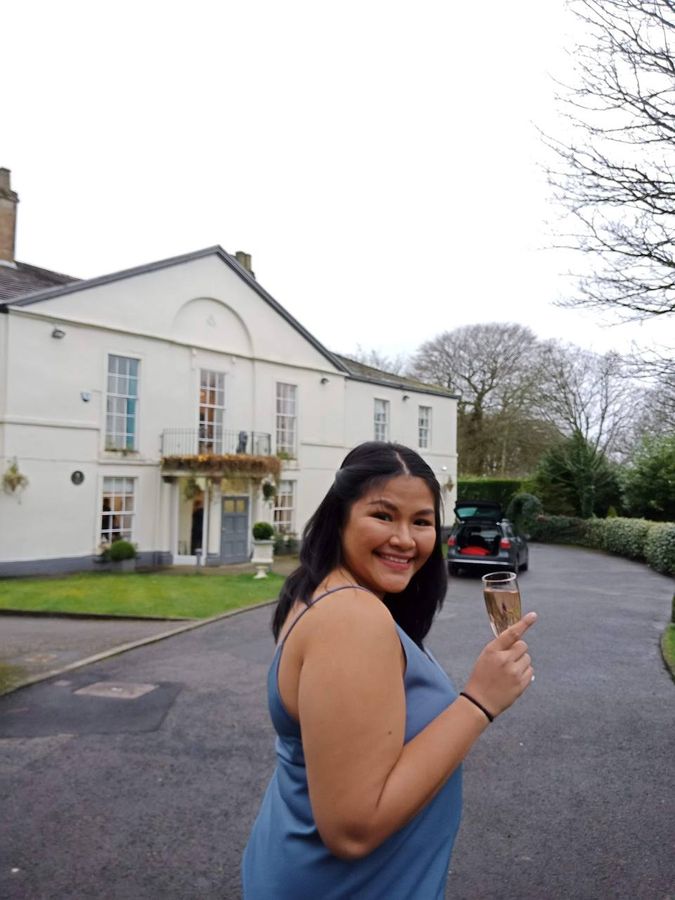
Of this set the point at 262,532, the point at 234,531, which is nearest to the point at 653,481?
the point at 234,531

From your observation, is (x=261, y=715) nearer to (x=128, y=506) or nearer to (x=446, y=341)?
(x=128, y=506)

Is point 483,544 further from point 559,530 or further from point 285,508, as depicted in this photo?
point 559,530

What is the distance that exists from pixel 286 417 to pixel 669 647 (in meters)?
16.2

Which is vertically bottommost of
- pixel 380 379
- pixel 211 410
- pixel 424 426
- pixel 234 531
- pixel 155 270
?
pixel 234 531

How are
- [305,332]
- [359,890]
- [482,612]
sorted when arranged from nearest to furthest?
[359,890] < [482,612] < [305,332]

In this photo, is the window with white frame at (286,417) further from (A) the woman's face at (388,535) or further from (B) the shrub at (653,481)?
(A) the woman's face at (388,535)

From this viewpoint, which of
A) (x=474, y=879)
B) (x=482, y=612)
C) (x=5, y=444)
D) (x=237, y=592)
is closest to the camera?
(x=474, y=879)

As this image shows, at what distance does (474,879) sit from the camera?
3.69 m

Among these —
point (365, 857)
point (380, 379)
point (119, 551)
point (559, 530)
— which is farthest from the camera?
point (559, 530)

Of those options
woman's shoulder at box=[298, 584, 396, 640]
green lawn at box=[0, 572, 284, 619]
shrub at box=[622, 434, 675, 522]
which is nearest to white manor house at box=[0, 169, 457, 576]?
green lawn at box=[0, 572, 284, 619]

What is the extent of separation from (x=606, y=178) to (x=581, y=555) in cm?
2017

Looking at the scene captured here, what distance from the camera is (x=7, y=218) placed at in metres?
19.3

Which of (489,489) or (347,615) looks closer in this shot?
(347,615)

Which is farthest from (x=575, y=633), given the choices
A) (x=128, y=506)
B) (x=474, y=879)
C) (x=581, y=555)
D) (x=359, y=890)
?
(x=581, y=555)
